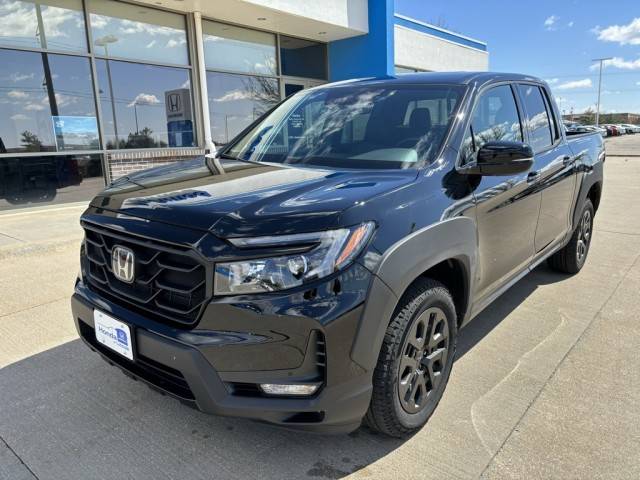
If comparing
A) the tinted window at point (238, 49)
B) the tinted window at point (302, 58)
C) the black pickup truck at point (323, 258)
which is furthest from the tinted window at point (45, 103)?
the black pickup truck at point (323, 258)

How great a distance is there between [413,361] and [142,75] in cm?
927

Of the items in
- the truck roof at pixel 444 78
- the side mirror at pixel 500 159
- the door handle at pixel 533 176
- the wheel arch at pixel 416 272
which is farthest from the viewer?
the door handle at pixel 533 176

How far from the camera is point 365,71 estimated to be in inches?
522

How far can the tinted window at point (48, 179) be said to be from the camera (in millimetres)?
8328

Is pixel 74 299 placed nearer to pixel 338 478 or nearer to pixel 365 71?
pixel 338 478

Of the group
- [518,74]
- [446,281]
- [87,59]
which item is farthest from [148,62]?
[446,281]

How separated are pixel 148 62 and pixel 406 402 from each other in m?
9.46

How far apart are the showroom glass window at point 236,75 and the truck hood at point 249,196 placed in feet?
29.4

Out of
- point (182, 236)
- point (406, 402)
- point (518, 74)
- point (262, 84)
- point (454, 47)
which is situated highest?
point (454, 47)

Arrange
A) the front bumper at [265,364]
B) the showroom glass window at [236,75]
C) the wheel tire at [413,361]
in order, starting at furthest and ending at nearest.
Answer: the showroom glass window at [236,75] → the wheel tire at [413,361] → the front bumper at [265,364]

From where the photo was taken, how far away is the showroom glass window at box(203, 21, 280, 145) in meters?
11.2

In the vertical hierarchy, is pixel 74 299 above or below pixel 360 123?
below

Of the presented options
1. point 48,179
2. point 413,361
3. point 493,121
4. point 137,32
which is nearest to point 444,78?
point 493,121

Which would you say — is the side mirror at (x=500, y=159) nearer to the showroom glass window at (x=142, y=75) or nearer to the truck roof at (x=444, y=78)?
the truck roof at (x=444, y=78)
